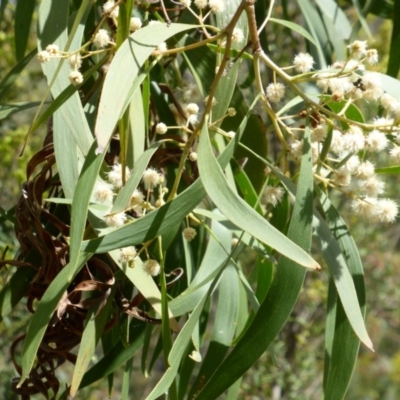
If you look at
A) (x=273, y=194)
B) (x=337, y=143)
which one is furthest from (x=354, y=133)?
A: (x=273, y=194)

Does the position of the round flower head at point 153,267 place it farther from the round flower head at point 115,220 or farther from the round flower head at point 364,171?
the round flower head at point 364,171

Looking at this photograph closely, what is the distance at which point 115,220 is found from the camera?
2.28 feet

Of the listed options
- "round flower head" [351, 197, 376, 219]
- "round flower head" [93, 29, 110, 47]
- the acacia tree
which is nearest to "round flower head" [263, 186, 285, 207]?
the acacia tree

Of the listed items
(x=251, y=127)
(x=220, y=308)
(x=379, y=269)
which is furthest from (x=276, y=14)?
(x=220, y=308)

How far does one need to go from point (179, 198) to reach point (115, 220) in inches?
2.5

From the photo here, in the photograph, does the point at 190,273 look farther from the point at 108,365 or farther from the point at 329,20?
the point at 329,20

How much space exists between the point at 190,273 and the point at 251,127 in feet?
0.72

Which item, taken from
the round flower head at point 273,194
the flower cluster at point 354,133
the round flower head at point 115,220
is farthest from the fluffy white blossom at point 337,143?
the round flower head at point 115,220

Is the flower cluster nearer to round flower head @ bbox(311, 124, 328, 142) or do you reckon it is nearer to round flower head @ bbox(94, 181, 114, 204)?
round flower head @ bbox(311, 124, 328, 142)

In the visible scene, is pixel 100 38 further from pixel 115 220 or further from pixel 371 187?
pixel 371 187

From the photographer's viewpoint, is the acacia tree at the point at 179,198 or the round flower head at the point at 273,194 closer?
the acacia tree at the point at 179,198

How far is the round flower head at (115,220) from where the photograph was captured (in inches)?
27.3

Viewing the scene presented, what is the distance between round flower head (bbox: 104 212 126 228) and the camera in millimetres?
693

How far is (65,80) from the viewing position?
80 cm
